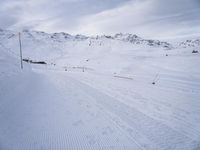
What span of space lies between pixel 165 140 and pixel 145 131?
2.56 ft

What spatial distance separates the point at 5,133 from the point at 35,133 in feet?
3.11

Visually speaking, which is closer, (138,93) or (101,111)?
(101,111)

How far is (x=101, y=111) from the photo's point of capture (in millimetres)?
8961

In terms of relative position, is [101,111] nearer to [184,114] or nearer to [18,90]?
[184,114]

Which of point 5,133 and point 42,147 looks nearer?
point 42,147

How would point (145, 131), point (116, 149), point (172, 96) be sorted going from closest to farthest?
point (116, 149) < point (145, 131) < point (172, 96)

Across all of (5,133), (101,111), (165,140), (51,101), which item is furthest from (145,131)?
(51,101)

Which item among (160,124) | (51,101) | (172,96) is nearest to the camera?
(160,124)

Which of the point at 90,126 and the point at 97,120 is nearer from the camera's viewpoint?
the point at 90,126

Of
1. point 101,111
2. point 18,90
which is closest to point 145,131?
point 101,111

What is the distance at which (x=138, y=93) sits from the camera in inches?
499

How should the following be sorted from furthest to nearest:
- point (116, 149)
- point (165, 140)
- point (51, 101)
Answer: point (51, 101)
point (165, 140)
point (116, 149)

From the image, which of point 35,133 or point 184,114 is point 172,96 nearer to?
point 184,114

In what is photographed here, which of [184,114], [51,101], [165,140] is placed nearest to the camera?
[165,140]
